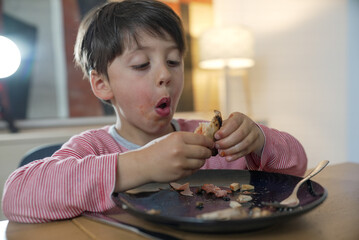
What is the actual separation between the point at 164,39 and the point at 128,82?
0.15 m

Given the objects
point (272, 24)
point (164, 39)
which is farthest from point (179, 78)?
point (272, 24)

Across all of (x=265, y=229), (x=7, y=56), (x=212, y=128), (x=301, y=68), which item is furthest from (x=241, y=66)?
(x=265, y=229)

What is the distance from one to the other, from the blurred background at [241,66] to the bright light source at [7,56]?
0.38 meters

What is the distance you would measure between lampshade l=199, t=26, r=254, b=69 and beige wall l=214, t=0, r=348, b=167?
31cm

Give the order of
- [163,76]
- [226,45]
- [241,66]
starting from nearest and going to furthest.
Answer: [163,76] → [226,45] → [241,66]

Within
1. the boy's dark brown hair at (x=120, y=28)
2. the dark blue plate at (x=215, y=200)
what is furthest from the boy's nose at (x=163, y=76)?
the dark blue plate at (x=215, y=200)

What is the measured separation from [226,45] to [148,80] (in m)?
1.57

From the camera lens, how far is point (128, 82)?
35.9 inches

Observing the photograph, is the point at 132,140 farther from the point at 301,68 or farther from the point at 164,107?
the point at 301,68

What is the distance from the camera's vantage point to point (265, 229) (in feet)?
1.73

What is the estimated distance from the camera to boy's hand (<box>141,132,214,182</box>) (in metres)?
0.63

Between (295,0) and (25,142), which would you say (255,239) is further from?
(295,0)

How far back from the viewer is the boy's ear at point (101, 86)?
3.28 ft

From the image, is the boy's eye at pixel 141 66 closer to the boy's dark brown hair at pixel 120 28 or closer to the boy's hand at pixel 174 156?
the boy's dark brown hair at pixel 120 28
